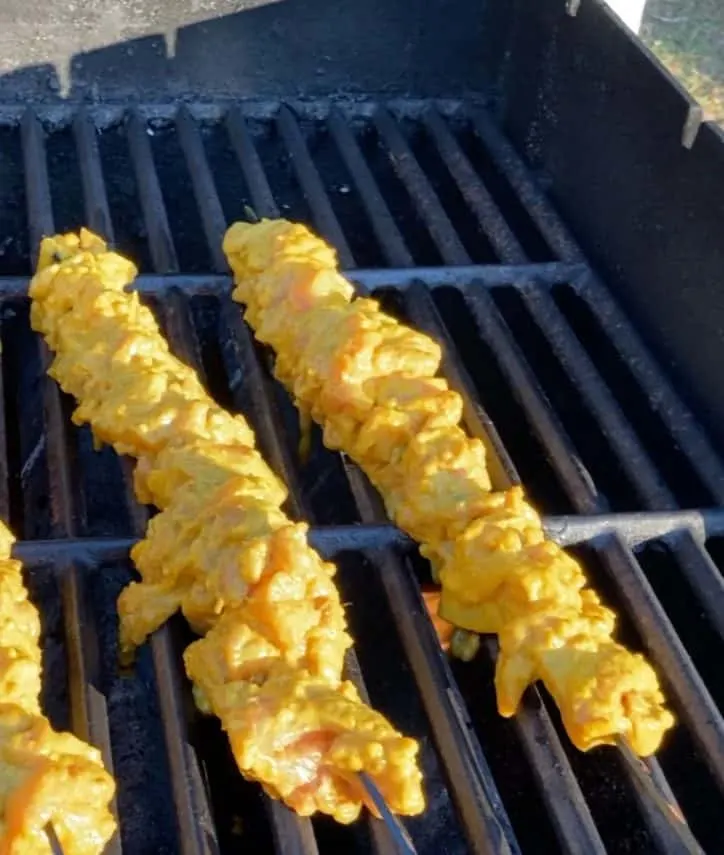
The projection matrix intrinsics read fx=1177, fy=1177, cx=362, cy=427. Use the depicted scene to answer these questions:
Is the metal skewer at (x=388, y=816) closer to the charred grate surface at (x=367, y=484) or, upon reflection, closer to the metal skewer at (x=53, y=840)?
the charred grate surface at (x=367, y=484)

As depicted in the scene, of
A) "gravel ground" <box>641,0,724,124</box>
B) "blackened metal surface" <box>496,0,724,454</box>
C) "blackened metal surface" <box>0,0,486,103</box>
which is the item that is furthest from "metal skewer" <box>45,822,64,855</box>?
"gravel ground" <box>641,0,724,124</box>

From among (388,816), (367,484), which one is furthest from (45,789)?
(367,484)

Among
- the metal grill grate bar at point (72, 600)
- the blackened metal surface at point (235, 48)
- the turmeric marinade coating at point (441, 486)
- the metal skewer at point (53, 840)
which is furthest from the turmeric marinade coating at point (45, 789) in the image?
the blackened metal surface at point (235, 48)

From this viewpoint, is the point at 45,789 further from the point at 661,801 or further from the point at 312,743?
→ the point at 661,801

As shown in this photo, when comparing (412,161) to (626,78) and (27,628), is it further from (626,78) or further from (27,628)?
(27,628)

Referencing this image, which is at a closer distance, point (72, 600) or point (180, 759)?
point (180, 759)

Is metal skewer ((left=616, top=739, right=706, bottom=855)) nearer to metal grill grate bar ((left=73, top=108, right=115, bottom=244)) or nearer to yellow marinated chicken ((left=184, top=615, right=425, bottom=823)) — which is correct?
yellow marinated chicken ((left=184, top=615, right=425, bottom=823))
